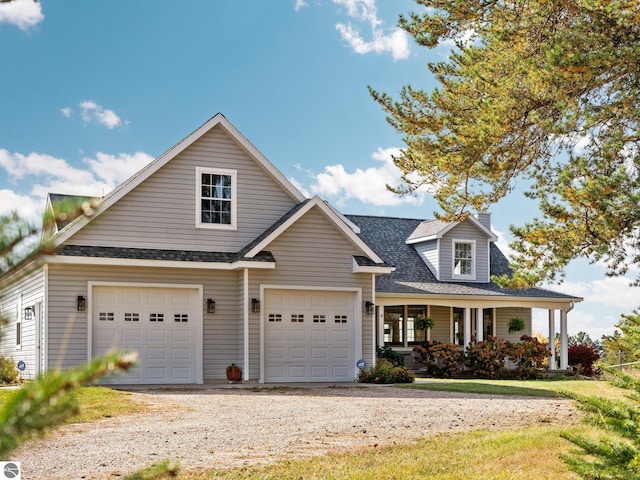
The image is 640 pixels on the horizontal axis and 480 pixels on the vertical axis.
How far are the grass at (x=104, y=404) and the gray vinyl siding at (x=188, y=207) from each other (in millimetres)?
4933

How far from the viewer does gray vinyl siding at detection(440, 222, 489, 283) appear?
27594mm

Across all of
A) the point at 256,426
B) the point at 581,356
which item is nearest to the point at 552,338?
the point at 581,356

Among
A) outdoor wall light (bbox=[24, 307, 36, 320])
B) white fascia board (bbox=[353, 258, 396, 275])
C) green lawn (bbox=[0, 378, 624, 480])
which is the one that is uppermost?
white fascia board (bbox=[353, 258, 396, 275])

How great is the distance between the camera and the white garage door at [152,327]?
1825cm

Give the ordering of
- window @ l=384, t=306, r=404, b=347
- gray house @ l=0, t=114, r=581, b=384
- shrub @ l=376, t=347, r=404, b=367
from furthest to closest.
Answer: window @ l=384, t=306, r=404, b=347 < shrub @ l=376, t=347, r=404, b=367 < gray house @ l=0, t=114, r=581, b=384

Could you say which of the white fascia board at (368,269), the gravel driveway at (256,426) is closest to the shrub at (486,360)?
the white fascia board at (368,269)

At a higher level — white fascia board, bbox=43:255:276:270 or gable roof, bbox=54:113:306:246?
gable roof, bbox=54:113:306:246

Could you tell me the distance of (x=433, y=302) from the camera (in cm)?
2583

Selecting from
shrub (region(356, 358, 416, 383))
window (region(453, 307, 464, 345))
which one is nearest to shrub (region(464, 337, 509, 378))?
window (region(453, 307, 464, 345))

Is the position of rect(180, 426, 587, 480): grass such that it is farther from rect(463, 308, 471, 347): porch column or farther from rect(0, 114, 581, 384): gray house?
rect(463, 308, 471, 347): porch column

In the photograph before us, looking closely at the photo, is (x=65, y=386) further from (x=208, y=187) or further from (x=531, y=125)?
(x=208, y=187)

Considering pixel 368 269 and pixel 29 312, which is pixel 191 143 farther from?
pixel 29 312

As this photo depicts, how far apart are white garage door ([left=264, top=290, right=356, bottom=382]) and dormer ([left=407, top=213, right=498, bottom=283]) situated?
8.20 m

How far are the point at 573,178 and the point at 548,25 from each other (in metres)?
2.72
